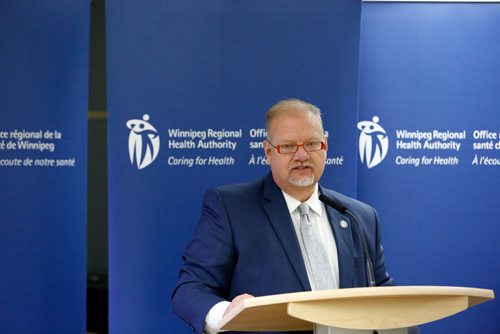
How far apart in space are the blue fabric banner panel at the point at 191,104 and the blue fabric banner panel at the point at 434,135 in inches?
25.4

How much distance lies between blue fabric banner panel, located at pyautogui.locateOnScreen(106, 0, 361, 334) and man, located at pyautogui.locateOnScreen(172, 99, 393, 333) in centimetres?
140

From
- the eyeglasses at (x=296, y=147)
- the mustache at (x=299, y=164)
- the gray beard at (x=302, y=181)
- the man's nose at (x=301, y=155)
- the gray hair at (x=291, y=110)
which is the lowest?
the gray beard at (x=302, y=181)

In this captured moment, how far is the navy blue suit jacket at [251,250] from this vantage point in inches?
109

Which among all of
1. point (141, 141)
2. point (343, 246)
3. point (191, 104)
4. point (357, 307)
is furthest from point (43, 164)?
point (357, 307)

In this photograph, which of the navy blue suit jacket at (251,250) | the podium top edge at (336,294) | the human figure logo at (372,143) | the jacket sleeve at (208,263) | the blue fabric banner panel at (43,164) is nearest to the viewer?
the podium top edge at (336,294)

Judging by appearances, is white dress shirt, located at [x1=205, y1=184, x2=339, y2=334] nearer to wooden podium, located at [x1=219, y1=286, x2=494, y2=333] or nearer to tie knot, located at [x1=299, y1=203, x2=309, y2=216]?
tie knot, located at [x1=299, y1=203, x2=309, y2=216]

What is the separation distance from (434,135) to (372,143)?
43 cm

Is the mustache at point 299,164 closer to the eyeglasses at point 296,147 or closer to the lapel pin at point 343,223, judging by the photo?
the eyeglasses at point 296,147

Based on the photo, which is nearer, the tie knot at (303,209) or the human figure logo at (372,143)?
the tie knot at (303,209)

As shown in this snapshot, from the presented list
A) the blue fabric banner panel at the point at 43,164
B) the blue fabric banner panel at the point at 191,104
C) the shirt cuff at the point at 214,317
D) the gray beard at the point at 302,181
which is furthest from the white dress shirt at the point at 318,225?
the blue fabric banner panel at the point at 43,164

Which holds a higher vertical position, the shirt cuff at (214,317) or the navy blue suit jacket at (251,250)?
the navy blue suit jacket at (251,250)

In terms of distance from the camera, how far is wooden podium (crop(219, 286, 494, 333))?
5.98 ft

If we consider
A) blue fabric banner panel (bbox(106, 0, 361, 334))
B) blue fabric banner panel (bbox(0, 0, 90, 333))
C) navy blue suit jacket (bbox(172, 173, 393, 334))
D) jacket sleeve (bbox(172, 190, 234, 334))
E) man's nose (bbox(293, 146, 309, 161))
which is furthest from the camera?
blue fabric banner panel (bbox(0, 0, 90, 333))

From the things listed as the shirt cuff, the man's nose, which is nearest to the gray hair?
the man's nose
